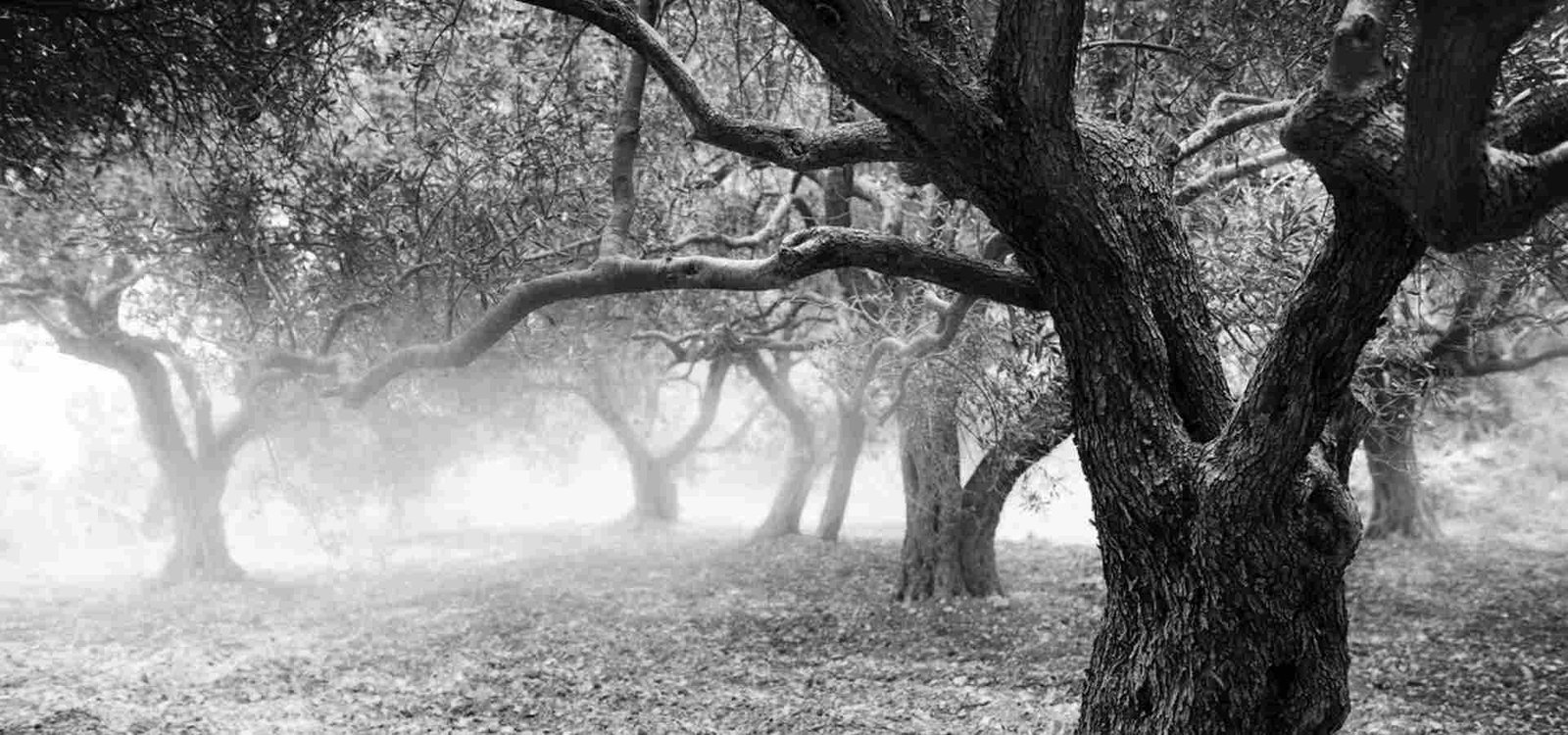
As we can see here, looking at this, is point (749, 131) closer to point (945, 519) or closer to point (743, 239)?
point (743, 239)

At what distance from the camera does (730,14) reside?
1113 cm

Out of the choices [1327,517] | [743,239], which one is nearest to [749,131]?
[1327,517]

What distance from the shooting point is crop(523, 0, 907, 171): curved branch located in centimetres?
606

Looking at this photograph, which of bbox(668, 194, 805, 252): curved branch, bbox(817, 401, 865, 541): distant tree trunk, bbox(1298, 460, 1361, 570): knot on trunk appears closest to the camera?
bbox(1298, 460, 1361, 570): knot on trunk

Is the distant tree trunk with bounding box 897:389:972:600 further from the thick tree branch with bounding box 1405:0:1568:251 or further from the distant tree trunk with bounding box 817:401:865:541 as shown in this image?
the thick tree branch with bounding box 1405:0:1568:251

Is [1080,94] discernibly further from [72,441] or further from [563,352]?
[72,441]

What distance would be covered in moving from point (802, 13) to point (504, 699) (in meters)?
7.09

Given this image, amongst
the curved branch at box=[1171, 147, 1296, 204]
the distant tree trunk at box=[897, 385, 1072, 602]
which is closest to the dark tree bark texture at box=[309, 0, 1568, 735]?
the curved branch at box=[1171, 147, 1296, 204]

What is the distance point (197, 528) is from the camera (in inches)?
827

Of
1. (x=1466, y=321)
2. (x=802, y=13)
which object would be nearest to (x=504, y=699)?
(x=802, y=13)

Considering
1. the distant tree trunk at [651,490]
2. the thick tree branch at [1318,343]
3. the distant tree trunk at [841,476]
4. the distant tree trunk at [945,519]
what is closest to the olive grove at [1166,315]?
the thick tree branch at [1318,343]

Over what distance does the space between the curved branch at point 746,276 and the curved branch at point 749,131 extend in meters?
0.49

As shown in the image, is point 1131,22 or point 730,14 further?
point 730,14

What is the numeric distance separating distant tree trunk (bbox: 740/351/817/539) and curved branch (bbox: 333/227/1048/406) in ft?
46.4
